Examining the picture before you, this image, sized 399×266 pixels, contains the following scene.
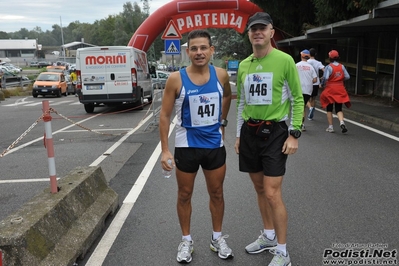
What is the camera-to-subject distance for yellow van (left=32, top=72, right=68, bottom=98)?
2770 cm

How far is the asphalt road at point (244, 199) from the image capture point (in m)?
3.76

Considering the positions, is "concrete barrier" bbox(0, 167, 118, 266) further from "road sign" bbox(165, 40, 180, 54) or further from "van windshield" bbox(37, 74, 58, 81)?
"van windshield" bbox(37, 74, 58, 81)

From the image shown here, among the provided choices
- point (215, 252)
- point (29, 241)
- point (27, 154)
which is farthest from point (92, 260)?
point (27, 154)

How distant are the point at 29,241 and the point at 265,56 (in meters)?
2.33

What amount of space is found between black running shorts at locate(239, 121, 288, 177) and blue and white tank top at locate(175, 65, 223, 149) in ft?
0.89

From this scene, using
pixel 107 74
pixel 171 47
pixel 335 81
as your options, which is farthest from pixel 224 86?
pixel 107 74

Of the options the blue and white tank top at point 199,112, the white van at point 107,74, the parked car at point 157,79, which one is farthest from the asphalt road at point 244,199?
the parked car at point 157,79

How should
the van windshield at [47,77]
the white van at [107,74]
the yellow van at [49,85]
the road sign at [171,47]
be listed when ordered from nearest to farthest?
the road sign at [171,47], the white van at [107,74], the yellow van at [49,85], the van windshield at [47,77]

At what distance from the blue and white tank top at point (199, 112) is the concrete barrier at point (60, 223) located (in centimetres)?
120

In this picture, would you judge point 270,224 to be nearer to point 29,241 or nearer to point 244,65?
point 244,65

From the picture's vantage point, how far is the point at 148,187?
5746 millimetres

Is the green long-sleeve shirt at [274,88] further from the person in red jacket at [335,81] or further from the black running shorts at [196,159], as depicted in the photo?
the person in red jacket at [335,81]

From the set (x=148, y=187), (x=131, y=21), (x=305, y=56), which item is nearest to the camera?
(x=148, y=187)

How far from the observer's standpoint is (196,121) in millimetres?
3473
